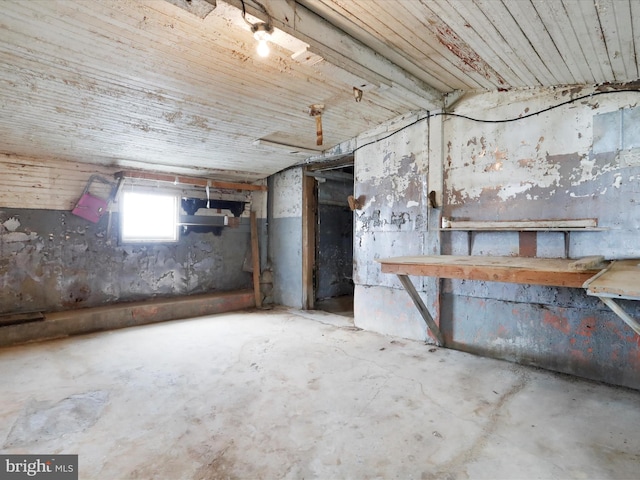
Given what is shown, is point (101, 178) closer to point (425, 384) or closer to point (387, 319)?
point (387, 319)

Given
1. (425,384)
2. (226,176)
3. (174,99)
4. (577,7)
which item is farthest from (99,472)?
(226,176)

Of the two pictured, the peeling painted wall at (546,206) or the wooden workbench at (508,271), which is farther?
the peeling painted wall at (546,206)

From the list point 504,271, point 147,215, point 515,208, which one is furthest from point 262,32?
point 147,215

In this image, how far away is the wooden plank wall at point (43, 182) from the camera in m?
4.25

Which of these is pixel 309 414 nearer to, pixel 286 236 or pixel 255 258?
pixel 286 236

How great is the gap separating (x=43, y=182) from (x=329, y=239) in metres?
4.49

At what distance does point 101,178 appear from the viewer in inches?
193

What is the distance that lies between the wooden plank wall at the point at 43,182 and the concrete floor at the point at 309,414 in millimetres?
1831

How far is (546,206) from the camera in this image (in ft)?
10.5

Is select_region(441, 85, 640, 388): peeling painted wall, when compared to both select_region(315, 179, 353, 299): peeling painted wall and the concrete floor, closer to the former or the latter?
the concrete floor

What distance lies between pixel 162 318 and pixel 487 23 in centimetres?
509

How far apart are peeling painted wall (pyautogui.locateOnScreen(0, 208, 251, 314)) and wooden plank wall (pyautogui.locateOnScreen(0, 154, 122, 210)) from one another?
0.42 feet

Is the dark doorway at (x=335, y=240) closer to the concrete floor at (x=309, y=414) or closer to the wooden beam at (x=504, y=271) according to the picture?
the concrete floor at (x=309, y=414)

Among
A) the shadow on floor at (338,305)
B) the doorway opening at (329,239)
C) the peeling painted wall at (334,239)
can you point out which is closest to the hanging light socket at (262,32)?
the doorway opening at (329,239)
